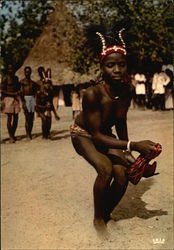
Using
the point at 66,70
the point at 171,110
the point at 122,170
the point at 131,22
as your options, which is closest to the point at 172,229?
the point at 122,170

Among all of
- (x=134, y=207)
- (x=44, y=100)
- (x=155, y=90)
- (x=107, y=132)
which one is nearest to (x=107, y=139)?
(x=107, y=132)

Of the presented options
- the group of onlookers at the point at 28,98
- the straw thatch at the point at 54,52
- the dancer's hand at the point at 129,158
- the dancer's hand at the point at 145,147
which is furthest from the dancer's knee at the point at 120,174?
the straw thatch at the point at 54,52

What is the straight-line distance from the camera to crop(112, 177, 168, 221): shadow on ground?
4.68m

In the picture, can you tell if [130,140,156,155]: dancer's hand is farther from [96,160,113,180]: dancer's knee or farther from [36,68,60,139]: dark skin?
[36,68,60,139]: dark skin

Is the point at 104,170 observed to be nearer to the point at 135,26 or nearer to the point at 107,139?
the point at 107,139

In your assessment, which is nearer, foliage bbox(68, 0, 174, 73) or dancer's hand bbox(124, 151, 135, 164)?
dancer's hand bbox(124, 151, 135, 164)

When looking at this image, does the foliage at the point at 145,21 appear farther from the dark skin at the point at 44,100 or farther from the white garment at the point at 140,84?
the dark skin at the point at 44,100

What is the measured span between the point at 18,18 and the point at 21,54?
3579 millimetres

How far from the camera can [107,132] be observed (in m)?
4.21

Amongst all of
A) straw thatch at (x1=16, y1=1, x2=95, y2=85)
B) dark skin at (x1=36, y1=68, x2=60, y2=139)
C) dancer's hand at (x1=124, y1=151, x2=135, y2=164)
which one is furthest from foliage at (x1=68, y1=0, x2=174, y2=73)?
dancer's hand at (x1=124, y1=151, x2=135, y2=164)

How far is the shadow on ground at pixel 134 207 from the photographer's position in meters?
4.68

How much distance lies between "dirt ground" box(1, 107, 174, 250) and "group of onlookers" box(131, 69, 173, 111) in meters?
9.47

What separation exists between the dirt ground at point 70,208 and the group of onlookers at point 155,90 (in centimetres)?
947

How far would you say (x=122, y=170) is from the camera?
161 inches
